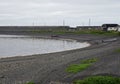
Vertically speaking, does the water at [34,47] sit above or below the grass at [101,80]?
below

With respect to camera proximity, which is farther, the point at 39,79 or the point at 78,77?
the point at 39,79

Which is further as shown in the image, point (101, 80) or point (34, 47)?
point (34, 47)

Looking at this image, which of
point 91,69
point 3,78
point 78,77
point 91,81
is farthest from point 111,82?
point 3,78

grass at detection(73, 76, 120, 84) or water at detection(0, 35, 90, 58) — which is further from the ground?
grass at detection(73, 76, 120, 84)

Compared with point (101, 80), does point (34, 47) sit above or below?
below

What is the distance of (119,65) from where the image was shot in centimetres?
2003

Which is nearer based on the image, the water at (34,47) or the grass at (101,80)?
the grass at (101,80)

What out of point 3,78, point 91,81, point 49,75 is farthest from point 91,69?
point 3,78

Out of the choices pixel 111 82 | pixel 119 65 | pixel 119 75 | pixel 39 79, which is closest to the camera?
pixel 111 82

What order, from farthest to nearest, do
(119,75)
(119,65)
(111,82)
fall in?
(119,65) → (119,75) → (111,82)

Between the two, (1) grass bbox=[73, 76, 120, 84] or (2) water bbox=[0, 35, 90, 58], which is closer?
(1) grass bbox=[73, 76, 120, 84]

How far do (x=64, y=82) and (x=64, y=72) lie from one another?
324 cm

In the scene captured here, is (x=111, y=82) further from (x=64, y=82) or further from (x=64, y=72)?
(x=64, y=72)

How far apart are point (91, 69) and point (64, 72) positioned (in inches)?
69.9
